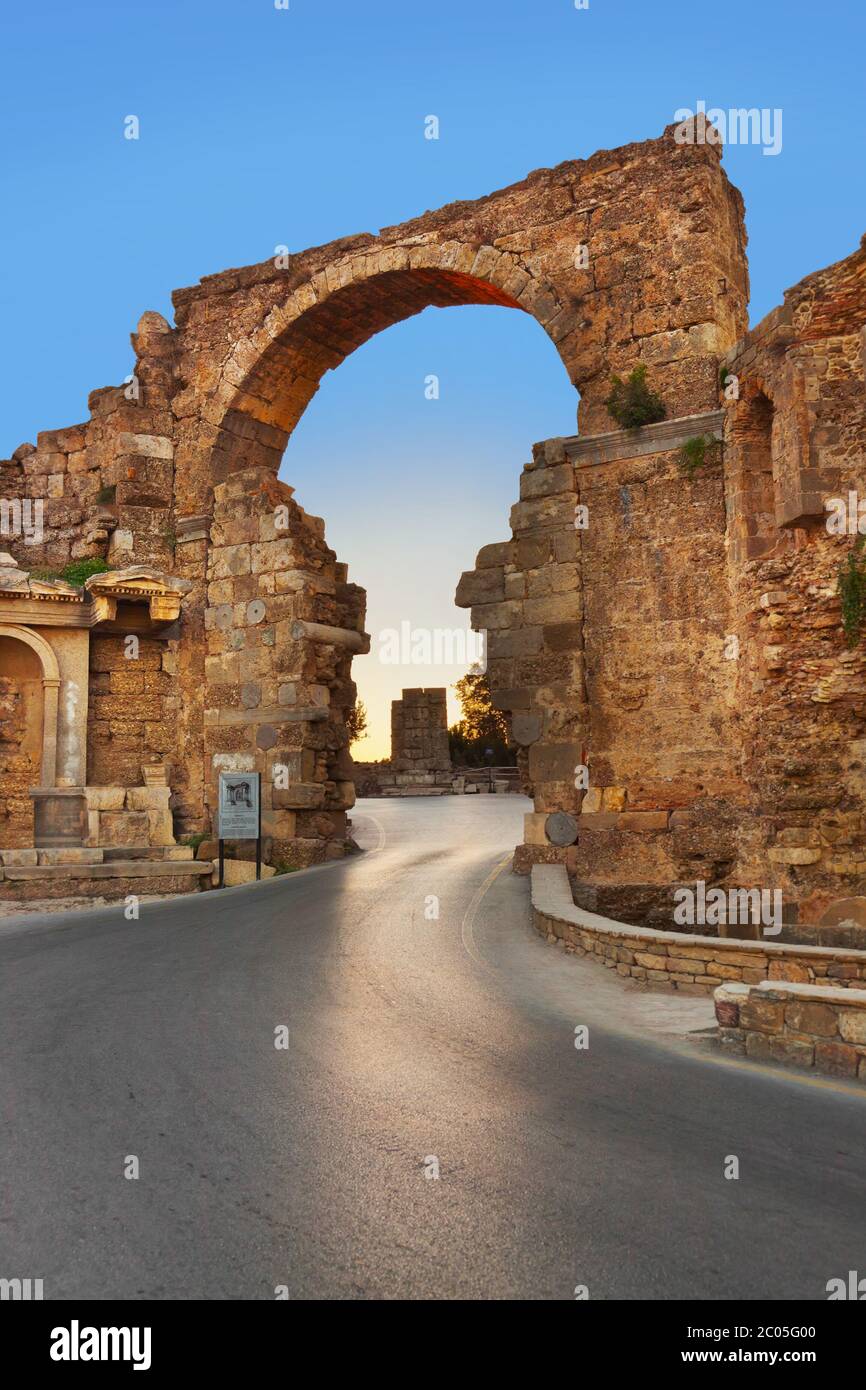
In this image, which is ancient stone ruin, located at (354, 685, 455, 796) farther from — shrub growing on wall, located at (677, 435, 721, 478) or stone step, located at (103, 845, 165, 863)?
shrub growing on wall, located at (677, 435, 721, 478)

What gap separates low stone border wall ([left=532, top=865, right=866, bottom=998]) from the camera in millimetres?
6160

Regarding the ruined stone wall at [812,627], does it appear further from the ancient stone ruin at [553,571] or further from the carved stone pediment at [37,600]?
the carved stone pediment at [37,600]

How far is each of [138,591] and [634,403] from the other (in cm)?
658

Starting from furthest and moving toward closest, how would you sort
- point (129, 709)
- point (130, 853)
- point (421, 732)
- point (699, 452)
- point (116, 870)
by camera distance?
point (421, 732) < point (129, 709) < point (130, 853) < point (116, 870) < point (699, 452)

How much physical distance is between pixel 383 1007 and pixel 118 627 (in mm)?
9069

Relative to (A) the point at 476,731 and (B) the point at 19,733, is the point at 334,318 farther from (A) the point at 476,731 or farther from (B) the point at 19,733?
(A) the point at 476,731

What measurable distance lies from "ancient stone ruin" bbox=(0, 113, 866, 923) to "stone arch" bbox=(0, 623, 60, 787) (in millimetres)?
40

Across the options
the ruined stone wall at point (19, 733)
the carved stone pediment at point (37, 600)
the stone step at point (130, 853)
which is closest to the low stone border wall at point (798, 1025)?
the stone step at point (130, 853)

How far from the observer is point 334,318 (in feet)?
47.5

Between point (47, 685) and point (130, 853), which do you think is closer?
point (130, 853)

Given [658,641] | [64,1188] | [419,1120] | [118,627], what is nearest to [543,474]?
[658,641]

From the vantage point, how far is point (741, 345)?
34.2ft

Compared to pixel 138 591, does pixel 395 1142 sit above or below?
below

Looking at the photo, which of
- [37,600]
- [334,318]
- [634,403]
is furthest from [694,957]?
[334,318]
